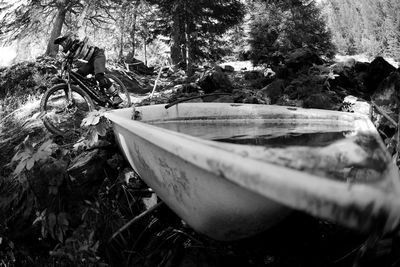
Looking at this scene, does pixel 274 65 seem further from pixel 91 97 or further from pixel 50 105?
pixel 50 105

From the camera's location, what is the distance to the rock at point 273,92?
6.38 metres

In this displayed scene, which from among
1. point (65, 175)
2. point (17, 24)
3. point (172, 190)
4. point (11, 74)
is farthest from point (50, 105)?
point (17, 24)

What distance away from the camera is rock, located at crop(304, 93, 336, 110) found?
→ 5438 mm

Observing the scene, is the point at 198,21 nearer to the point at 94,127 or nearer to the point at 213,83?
the point at 213,83

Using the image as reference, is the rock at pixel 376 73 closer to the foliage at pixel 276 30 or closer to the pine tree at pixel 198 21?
the foliage at pixel 276 30

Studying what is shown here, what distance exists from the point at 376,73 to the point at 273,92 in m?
3.16

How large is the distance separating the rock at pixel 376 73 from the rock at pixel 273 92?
97.5 inches

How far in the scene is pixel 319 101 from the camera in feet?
18.2

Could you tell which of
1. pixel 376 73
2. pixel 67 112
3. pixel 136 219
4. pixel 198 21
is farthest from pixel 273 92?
pixel 136 219

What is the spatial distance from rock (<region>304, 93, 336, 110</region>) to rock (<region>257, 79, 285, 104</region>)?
84 centimetres

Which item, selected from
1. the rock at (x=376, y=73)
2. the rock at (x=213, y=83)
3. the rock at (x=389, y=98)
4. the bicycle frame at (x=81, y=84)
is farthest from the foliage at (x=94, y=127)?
the rock at (x=376, y=73)

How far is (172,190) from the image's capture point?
1.88 m

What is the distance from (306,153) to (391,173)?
347 millimetres

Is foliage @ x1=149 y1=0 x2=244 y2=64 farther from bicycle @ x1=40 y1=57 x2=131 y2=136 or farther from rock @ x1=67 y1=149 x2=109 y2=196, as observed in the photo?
rock @ x1=67 y1=149 x2=109 y2=196
